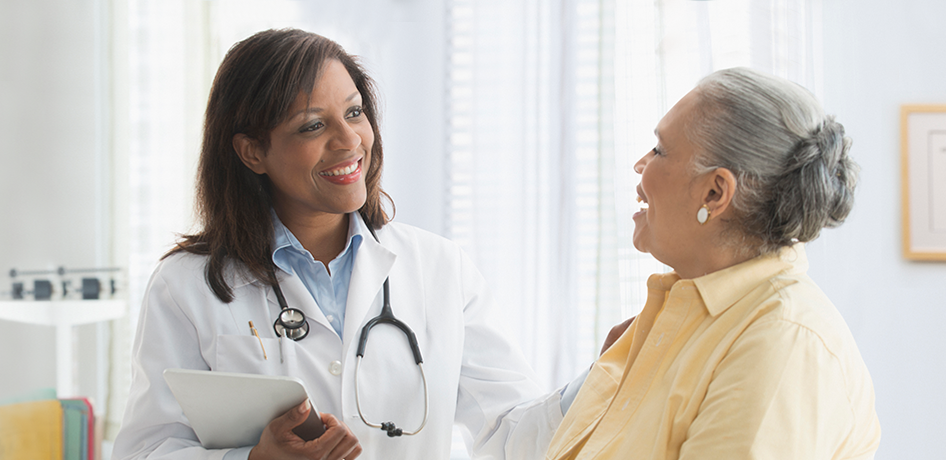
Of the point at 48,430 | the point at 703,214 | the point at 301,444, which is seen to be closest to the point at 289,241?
the point at 301,444

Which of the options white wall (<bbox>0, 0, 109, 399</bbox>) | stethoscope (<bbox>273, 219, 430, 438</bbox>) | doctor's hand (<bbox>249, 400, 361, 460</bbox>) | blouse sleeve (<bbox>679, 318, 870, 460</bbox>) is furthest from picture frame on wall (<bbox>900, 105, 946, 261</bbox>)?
white wall (<bbox>0, 0, 109, 399</bbox>)

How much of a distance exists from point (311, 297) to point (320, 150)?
0.31m

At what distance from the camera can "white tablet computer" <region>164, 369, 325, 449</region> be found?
944 mm

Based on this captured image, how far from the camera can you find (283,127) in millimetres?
1227

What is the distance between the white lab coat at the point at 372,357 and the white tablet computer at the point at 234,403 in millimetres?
50

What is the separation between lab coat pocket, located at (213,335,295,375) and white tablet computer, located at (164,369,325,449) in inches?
4.7

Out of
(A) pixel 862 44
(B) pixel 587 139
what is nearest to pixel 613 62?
(B) pixel 587 139

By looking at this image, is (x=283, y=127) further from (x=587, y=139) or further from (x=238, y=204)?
(x=587, y=139)

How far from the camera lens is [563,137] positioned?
2.21 metres

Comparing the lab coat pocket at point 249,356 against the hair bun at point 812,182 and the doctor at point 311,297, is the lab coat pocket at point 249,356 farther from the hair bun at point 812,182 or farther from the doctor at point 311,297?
the hair bun at point 812,182

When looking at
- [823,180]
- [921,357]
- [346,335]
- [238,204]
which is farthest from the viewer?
[921,357]

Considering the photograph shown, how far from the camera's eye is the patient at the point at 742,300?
70 centimetres

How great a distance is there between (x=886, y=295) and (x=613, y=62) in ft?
4.15

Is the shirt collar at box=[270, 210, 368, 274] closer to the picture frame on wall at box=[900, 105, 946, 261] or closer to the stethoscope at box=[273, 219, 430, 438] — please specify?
the stethoscope at box=[273, 219, 430, 438]
